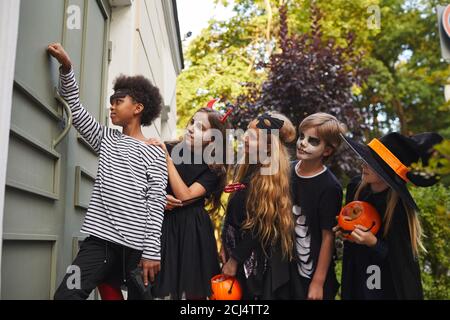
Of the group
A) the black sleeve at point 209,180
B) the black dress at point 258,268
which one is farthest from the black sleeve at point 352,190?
the black sleeve at point 209,180

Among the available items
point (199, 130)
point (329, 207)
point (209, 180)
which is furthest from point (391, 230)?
point (199, 130)

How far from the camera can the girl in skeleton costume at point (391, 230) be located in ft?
7.98

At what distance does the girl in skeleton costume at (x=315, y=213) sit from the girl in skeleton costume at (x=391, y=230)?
Answer: 4.0 inches

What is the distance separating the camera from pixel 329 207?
261 cm

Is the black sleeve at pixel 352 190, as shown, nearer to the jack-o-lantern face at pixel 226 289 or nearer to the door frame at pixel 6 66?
the jack-o-lantern face at pixel 226 289

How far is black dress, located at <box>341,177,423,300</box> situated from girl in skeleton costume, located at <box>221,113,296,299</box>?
0.36m

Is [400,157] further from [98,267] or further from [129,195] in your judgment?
[98,267]

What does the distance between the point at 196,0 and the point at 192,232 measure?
613 cm

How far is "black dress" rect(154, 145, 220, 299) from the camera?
262 centimetres

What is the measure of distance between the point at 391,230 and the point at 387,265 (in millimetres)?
179

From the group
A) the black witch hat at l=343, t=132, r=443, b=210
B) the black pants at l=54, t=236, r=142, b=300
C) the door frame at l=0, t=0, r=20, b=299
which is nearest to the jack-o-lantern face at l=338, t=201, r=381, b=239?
the black witch hat at l=343, t=132, r=443, b=210

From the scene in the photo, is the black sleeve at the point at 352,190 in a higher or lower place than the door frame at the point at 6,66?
lower

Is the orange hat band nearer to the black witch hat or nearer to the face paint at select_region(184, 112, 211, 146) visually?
the black witch hat
